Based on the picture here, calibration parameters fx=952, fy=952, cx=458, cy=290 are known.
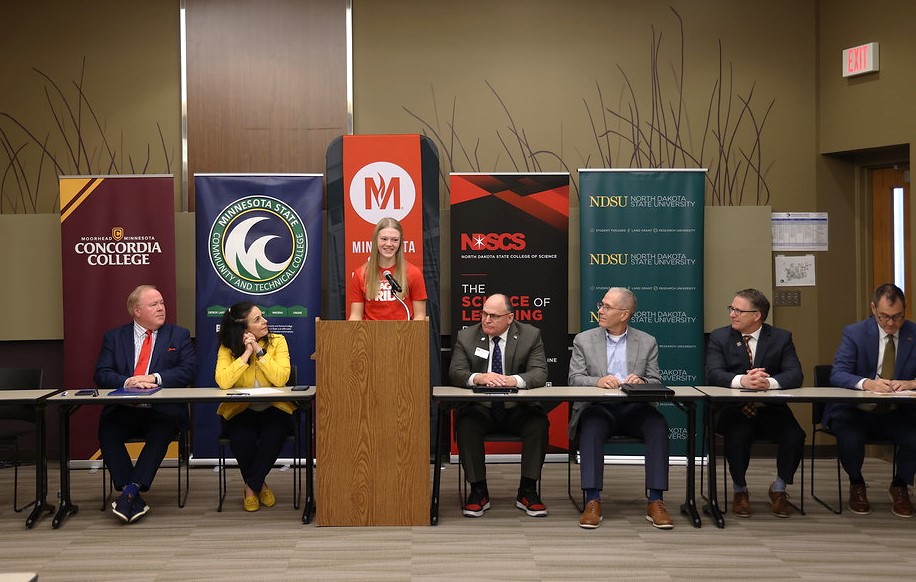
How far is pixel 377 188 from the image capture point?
269 inches

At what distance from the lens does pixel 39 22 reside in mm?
7266

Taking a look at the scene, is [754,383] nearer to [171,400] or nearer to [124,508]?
[171,400]

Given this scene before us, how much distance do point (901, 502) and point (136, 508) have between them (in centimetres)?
427

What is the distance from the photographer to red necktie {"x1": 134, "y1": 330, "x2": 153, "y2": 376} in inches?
230

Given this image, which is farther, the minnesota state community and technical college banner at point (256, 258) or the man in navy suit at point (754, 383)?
the minnesota state community and technical college banner at point (256, 258)

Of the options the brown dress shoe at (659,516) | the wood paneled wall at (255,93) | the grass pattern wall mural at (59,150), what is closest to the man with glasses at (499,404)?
the brown dress shoe at (659,516)

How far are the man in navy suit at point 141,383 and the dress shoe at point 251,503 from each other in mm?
547

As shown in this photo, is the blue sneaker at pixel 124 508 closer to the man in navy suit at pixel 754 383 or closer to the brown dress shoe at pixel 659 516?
the brown dress shoe at pixel 659 516

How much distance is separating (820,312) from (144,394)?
5019 millimetres

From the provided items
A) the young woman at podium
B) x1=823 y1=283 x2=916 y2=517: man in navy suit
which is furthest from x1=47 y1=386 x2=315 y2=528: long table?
x1=823 y1=283 x2=916 y2=517: man in navy suit

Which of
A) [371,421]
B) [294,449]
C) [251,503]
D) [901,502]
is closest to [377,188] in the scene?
[294,449]

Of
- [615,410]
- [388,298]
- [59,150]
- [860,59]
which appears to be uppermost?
[860,59]

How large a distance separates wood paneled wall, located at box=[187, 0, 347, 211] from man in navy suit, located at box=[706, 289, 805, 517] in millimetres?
3374

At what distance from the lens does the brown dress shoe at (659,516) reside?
5.05 meters
